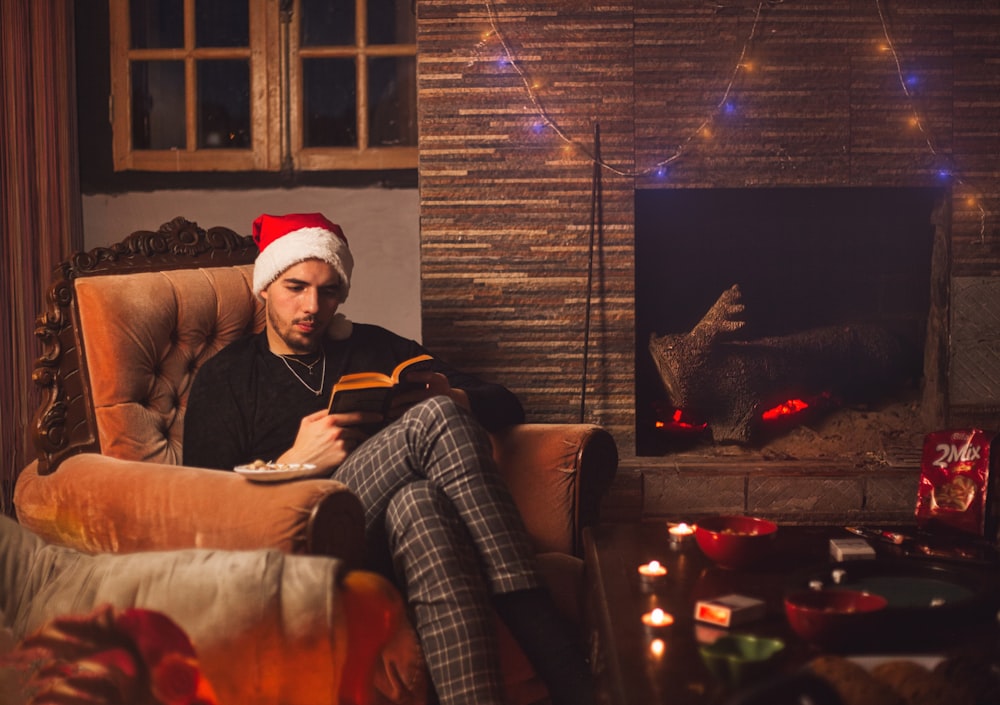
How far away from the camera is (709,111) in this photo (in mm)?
2791

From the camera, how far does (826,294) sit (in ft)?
10.6

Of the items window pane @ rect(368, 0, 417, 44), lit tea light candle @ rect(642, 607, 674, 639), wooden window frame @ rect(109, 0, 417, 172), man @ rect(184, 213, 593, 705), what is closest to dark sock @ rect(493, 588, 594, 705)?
man @ rect(184, 213, 593, 705)

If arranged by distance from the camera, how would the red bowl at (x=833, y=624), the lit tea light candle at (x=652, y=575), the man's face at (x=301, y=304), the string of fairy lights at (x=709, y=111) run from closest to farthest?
the red bowl at (x=833, y=624) < the lit tea light candle at (x=652, y=575) < the man's face at (x=301, y=304) < the string of fairy lights at (x=709, y=111)

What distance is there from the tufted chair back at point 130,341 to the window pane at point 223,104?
A: 1.05 metres

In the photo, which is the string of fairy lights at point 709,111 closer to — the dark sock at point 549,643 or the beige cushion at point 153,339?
the beige cushion at point 153,339

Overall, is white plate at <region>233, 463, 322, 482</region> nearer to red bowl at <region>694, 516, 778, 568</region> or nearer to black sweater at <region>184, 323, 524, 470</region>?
black sweater at <region>184, 323, 524, 470</region>

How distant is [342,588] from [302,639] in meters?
0.09

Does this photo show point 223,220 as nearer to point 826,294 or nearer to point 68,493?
point 68,493

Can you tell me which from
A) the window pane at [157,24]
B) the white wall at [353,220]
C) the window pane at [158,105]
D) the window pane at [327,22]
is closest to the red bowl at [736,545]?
the white wall at [353,220]

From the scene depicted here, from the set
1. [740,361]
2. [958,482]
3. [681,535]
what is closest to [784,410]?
[740,361]

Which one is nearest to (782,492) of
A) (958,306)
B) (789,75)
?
(958,306)

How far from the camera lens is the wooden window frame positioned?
3.22 metres

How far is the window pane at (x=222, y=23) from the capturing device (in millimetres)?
3246

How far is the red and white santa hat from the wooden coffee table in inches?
33.6
